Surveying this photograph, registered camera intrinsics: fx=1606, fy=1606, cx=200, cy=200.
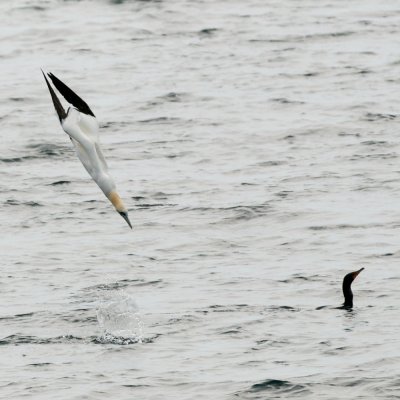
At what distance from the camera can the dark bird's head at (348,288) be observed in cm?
1867

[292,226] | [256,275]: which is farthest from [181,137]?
A: [256,275]

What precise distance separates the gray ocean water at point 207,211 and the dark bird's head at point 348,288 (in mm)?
127

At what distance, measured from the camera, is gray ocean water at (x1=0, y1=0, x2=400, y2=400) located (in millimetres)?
17016

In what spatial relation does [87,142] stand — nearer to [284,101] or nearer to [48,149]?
[48,149]

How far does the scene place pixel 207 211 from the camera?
24.4 meters

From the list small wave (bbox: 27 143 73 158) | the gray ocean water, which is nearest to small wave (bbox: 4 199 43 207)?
the gray ocean water

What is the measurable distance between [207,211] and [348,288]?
19.4 ft

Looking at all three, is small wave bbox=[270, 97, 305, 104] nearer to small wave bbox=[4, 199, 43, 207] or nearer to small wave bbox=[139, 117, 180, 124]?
small wave bbox=[139, 117, 180, 124]

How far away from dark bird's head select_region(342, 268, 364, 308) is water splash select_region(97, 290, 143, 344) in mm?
2418

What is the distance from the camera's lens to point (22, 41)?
41500 millimetres

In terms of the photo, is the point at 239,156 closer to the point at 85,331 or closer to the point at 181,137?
the point at 181,137

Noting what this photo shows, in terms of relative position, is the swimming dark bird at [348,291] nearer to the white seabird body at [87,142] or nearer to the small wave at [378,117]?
the white seabird body at [87,142]

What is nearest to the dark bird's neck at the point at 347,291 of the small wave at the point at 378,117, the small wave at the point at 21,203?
the small wave at the point at 21,203

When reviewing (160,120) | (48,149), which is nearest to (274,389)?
(48,149)
